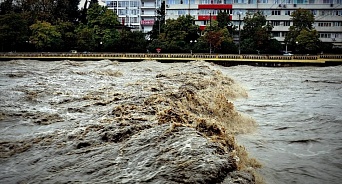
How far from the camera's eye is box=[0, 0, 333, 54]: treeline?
48156 millimetres

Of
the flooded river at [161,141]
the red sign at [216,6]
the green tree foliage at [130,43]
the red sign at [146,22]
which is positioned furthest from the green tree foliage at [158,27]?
the flooded river at [161,141]

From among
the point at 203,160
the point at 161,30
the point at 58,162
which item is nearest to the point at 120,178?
the point at 203,160

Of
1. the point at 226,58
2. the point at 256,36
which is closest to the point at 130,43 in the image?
the point at 226,58

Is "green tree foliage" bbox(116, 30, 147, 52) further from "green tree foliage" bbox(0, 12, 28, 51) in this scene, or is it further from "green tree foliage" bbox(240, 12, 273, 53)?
"green tree foliage" bbox(240, 12, 273, 53)

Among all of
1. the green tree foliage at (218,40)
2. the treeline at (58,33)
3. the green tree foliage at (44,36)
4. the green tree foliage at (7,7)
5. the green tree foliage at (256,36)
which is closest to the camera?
the green tree foliage at (218,40)

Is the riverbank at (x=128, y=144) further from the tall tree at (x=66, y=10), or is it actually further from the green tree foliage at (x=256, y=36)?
the tall tree at (x=66, y=10)

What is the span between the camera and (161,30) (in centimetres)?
5803

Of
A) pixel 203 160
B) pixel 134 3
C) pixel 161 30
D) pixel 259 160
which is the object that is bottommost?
pixel 259 160

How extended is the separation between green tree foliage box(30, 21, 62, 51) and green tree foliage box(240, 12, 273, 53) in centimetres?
2721

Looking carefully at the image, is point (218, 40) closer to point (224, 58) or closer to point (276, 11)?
point (224, 58)

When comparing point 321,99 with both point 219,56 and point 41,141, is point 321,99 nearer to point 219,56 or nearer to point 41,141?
point 41,141

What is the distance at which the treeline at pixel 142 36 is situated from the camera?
48156 mm

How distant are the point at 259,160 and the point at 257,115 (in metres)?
4.52

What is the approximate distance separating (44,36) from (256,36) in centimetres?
3020
